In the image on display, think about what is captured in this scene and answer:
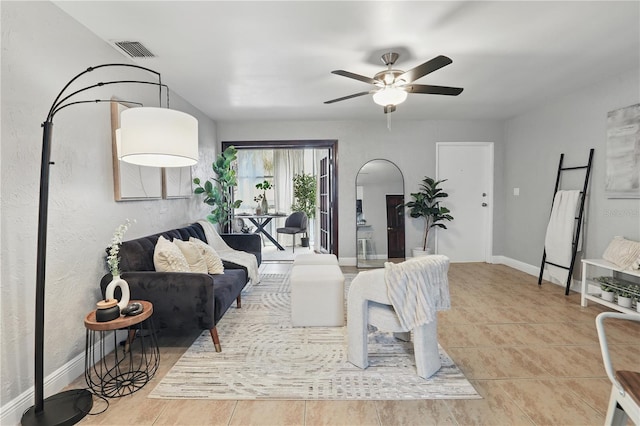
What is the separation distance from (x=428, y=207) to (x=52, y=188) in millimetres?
4636

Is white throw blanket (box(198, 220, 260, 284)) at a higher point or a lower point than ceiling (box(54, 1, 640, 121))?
lower

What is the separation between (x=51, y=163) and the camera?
5.37 feet

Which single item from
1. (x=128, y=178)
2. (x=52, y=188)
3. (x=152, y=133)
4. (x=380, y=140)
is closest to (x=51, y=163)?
(x=52, y=188)

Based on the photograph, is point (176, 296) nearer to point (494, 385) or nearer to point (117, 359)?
point (117, 359)

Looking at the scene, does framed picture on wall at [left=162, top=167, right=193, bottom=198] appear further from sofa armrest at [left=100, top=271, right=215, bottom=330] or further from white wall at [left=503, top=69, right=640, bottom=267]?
white wall at [left=503, top=69, right=640, bottom=267]

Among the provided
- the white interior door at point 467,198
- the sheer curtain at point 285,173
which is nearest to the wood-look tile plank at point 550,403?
the white interior door at point 467,198

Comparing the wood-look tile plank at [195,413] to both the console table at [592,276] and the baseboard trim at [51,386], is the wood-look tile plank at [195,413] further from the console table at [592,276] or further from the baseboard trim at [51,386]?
the console table at [592,276]

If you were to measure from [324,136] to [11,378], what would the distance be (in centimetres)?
442

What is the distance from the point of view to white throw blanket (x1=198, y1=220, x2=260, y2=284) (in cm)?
347

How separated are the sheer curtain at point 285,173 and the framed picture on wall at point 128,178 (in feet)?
14.0

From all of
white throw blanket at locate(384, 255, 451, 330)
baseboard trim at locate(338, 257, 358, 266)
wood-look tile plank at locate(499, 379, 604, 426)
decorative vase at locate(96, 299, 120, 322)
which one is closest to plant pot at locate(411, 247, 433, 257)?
baseboard trim at locate(338, 257, 358, 266)

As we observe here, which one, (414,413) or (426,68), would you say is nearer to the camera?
(414,413)

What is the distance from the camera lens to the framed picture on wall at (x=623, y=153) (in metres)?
3.04

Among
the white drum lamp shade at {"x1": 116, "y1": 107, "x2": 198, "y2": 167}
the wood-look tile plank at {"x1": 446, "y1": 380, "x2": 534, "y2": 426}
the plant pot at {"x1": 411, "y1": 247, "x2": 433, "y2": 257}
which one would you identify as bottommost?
the wood-look tile plank at {"x1": 446, "y1": 380, "x2": 534, "y2": 426}
